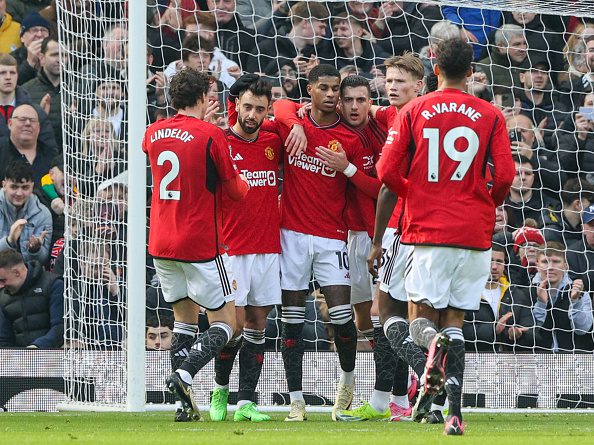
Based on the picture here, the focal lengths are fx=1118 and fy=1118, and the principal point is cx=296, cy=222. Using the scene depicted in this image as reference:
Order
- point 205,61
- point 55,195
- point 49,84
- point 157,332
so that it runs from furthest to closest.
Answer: point 49,84
point 55,195
point 205,61
point 157,332

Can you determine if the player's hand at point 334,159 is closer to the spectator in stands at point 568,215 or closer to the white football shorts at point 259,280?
the white football shorts at point 259,280

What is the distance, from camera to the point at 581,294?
1049 centimetres

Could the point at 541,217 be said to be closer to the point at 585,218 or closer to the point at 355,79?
the point at 585,218

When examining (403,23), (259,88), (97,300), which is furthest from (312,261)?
(403,23)

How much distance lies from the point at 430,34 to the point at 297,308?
16.6ft

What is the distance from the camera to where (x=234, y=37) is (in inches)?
448

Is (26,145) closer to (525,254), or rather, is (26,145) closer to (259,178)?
(259,178)

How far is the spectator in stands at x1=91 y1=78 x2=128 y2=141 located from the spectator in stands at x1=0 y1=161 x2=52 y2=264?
1843 millimetres

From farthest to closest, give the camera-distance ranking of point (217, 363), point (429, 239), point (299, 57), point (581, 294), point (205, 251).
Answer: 1. point (299, 57)
2. point (581, 294)
3. point (217, 363)
4. point (205, 251)
5. point (429, 239)

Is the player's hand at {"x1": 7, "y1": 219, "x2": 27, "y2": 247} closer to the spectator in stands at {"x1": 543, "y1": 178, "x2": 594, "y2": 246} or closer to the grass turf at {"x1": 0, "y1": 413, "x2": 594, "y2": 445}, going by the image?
the grass turf at {"x1": 0, "y1": 413, "x2": 594, "y2": 445}

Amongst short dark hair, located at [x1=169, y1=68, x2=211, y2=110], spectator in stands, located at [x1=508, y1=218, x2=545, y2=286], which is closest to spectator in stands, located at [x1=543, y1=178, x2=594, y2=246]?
spectator in stands, located at [x1=508, y1=218, x2=545, y2=286]

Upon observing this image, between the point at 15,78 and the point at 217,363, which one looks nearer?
the point at 217,363

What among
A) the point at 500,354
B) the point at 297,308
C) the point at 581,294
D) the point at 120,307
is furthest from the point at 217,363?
the point at 581,294

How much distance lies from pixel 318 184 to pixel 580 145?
184 inches
